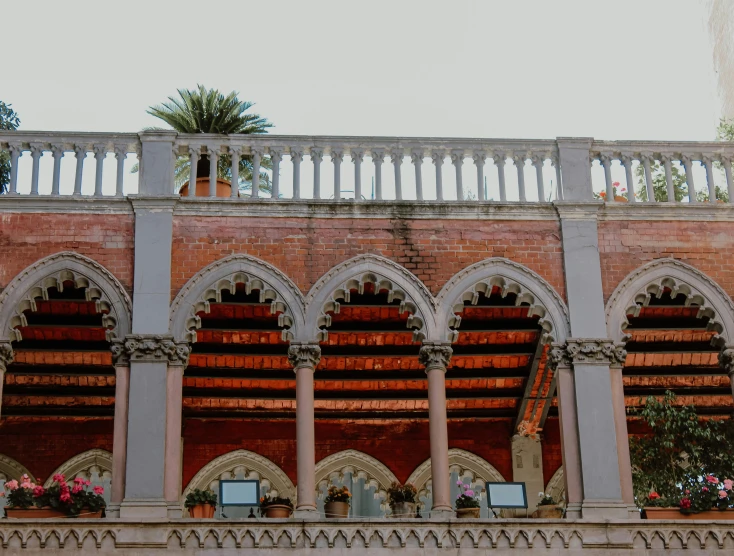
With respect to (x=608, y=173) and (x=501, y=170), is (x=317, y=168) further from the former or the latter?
(x=608, y=173)

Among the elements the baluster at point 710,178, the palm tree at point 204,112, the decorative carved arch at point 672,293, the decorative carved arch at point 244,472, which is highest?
the palm tree at point 204,112

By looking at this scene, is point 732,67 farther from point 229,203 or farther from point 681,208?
point 229,203

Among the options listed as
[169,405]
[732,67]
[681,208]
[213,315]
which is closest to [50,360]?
[213,315]

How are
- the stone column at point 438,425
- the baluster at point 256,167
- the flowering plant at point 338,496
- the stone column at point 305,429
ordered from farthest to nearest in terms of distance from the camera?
the baluster at point 256,167 < the flowering plant at point 338,496 < the stone column at point 438,425 < the stone column at point 305,429

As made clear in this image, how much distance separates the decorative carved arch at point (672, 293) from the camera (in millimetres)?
20094

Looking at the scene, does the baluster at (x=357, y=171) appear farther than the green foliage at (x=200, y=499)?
Yes

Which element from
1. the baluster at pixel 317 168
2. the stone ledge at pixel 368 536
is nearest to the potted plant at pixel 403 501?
the stone ledge at pixel 368 536

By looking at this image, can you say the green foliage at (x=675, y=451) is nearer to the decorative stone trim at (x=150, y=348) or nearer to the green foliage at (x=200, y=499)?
the green foliage at (x=200, y=499)

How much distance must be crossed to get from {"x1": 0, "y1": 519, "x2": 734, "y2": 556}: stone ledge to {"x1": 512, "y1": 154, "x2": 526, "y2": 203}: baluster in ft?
17.5

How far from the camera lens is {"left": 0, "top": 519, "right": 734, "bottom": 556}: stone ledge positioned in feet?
59.2

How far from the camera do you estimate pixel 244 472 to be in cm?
2403

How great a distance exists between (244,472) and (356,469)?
206 cm

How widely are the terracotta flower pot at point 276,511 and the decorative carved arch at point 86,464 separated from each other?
5666mm

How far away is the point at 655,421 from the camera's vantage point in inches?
795
